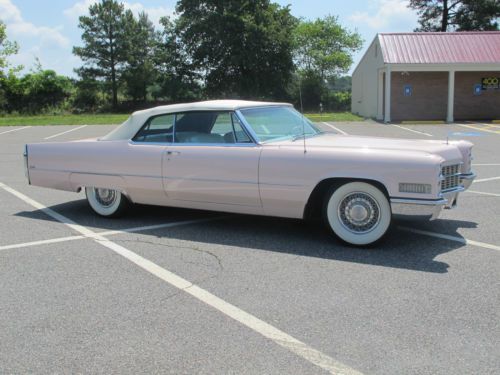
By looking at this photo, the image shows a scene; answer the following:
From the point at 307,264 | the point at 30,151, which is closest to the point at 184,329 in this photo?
the point at 307,264

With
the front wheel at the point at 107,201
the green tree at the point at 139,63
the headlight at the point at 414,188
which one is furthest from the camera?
the green tree at the point at 139,63

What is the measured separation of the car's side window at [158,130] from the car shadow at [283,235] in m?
1.00

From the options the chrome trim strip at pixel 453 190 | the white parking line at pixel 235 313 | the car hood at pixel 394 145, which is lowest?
the white parking line at pixel 235 313

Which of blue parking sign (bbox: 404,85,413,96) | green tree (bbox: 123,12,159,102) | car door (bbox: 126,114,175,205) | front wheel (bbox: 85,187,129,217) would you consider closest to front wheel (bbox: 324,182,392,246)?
car door (bbox: 126,114,175,205)

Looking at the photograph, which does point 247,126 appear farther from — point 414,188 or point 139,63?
point 139,63

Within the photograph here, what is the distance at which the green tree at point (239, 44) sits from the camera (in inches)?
1783

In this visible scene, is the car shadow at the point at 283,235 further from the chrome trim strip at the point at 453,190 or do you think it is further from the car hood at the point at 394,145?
the car hood at the point at 394,145

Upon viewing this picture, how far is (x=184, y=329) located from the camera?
3588 millimetres

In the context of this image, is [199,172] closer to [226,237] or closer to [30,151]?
[226,237]

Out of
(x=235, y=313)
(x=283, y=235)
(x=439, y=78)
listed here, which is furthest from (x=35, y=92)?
(x=235, y=313)

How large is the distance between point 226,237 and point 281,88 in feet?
142

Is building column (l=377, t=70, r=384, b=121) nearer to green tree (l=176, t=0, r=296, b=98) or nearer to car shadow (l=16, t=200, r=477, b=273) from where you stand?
green tree (l=176, t=0, r=296, b=98)

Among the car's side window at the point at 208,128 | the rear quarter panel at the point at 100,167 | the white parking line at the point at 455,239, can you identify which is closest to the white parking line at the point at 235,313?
the rear quarter panel at the point at 100,167

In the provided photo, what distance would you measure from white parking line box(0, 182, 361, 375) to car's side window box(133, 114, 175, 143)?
1.26 m
